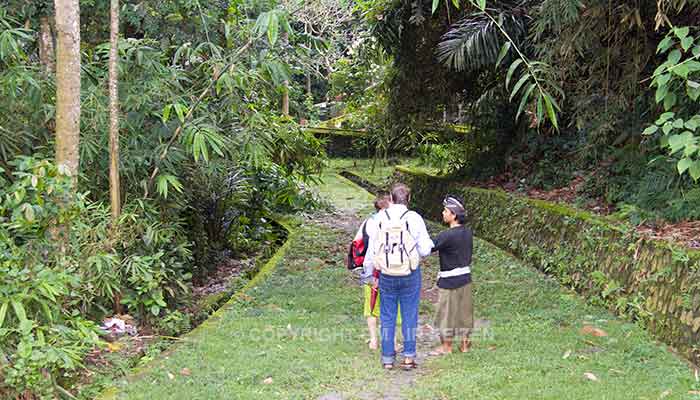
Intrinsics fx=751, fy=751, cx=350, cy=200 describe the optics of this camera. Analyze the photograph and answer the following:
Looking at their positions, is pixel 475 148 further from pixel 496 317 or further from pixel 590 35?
pixel 496 317

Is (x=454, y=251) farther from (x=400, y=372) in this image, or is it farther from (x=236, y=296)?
(x=236, y=296)

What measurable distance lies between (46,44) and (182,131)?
2.07 meters

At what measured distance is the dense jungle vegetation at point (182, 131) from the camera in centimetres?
574

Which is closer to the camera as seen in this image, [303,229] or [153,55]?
[153,55]

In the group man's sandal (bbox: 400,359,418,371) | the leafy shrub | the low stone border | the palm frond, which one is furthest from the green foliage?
the leafy shrub

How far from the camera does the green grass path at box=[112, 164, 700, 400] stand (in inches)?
213

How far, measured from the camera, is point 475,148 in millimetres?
15039

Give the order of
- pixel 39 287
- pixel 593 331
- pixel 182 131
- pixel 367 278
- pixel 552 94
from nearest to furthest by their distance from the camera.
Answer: pixel 39 287 < pixel 367 278 < pixel 593 331 < pixel 182 131 < pixel 552 94

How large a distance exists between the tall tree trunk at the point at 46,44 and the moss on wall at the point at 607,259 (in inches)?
246

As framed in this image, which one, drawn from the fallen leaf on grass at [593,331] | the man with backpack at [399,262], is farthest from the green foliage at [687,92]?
the man with backpack at [399,262]

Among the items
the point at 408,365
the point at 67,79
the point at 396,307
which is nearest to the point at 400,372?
the point at 408,365

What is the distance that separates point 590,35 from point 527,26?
117 inches

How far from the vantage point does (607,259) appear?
8.05 metres

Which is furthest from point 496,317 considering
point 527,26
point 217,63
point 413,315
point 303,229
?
point 303,229
